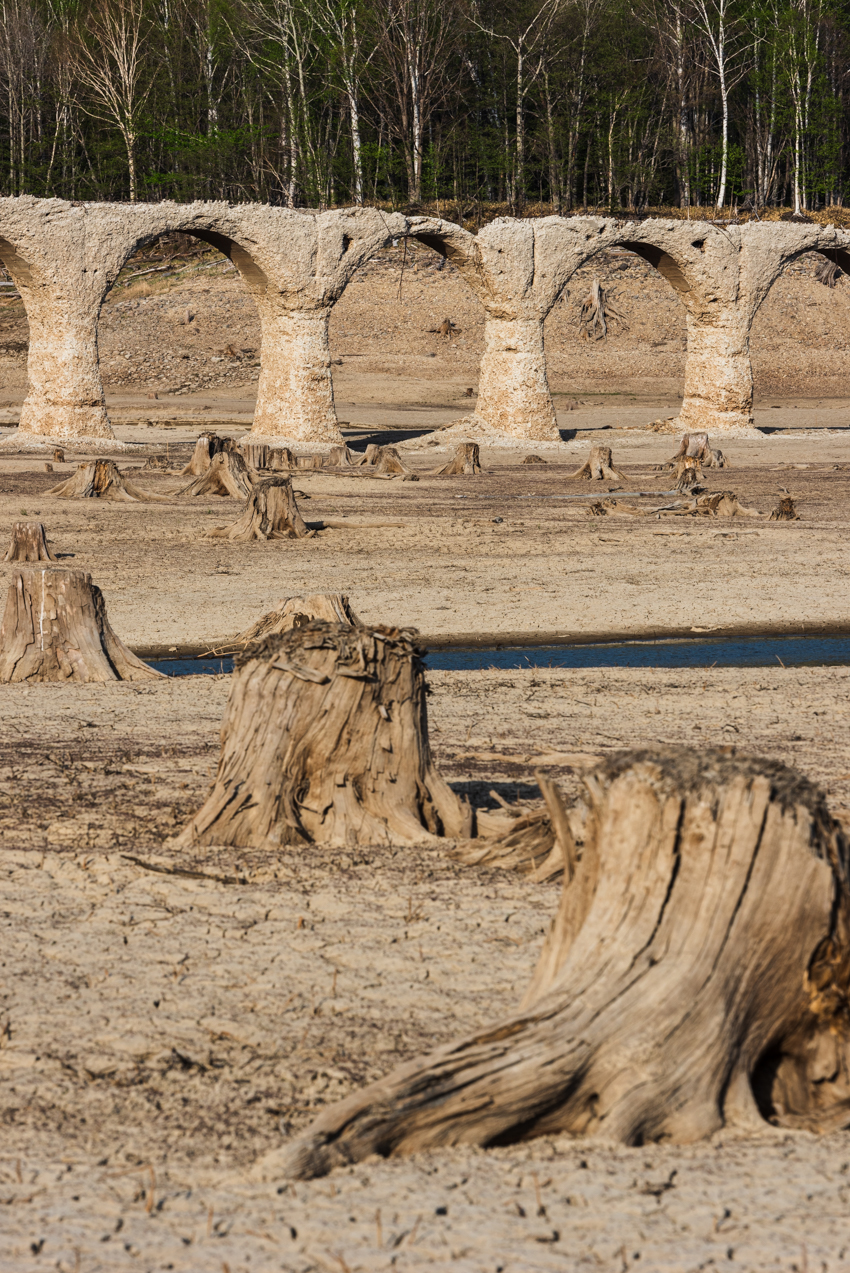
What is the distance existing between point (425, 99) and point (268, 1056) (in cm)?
4195

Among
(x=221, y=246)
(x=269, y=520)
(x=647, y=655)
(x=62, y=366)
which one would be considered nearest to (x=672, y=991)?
(x=647, y=655)

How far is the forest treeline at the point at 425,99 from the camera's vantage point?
4222cm

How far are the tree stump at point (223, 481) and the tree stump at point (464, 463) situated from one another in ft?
12.7

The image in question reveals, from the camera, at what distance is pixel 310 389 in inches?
939

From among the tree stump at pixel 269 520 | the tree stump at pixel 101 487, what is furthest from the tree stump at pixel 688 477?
the tree stump at pixel 101 487

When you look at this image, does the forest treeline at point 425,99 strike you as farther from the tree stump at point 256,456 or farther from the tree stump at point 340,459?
the tree stump at point 256,456

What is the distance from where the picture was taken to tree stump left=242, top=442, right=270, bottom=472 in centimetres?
1888

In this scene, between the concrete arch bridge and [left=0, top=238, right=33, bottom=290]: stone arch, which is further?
the concrete arch bridge

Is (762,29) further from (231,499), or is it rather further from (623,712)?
(623,712)

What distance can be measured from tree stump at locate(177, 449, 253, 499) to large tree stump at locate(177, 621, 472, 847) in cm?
1199

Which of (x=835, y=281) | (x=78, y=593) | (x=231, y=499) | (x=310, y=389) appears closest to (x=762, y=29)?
(x=835, y=281)

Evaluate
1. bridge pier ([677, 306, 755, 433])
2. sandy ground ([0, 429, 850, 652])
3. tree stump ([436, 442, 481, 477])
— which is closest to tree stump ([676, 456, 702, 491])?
sandy ground ([0, 429, 850, 652])

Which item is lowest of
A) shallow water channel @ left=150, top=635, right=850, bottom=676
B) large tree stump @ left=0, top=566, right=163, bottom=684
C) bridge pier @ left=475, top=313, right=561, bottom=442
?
shallow water channel @ left=150, top=635, right=850, bottom=676

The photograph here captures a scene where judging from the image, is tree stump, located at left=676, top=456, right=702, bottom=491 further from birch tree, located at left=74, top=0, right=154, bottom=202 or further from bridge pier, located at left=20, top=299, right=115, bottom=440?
birch tree, located at left=74, top=0, right=154, bottom=202
